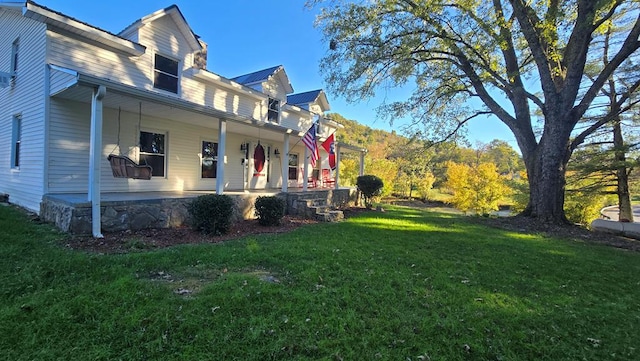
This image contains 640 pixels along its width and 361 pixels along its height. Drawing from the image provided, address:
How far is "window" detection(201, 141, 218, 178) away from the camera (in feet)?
34.9

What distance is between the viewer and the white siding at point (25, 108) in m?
7.12

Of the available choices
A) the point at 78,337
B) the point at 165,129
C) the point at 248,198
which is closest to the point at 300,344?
the point at 78,337

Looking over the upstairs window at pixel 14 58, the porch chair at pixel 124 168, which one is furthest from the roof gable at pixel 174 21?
the porch chair at pixel 124 168

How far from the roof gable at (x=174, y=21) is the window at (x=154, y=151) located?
2970 mm

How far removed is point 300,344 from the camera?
2.55 metres

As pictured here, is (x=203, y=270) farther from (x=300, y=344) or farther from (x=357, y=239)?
(x=357, y=239)

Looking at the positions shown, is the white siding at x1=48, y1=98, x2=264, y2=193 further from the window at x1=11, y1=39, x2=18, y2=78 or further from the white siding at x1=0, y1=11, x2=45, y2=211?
the window at x1=11, y1=39, x2=18, y2=78

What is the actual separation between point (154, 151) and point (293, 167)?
7.11 metres

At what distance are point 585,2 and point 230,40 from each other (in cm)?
1478

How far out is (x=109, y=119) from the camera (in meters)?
7.94

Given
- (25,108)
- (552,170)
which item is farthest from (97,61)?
(552,170)

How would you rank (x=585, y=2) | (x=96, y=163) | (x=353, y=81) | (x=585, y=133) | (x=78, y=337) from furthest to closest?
(x=353, y=81)
(x=585, y=133)
(x=585, y=2)
(x=96, y=163)
(x=78, y=337)

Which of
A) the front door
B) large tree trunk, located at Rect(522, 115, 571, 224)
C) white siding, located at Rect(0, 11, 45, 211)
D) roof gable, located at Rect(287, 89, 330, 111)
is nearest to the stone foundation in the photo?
white siding, located at Rect(0, 11, 45, 211)

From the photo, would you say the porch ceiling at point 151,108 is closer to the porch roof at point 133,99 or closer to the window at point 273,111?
the porch roof at point 133,99
